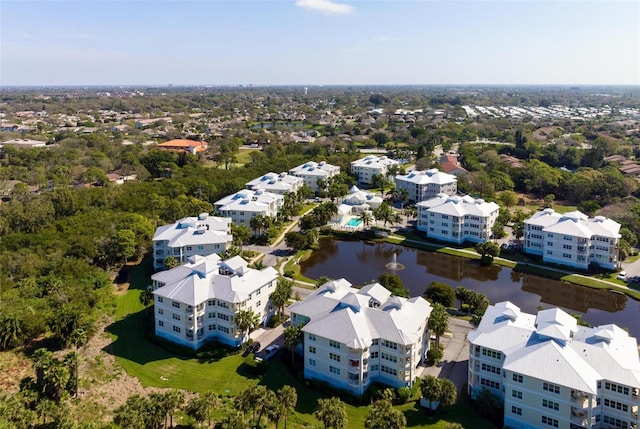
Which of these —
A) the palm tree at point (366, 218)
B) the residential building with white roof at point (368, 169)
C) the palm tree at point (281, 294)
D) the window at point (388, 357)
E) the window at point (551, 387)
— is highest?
the residential building with white roof at point (368, 169)

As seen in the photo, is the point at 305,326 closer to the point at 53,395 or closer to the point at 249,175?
the point at 53,395

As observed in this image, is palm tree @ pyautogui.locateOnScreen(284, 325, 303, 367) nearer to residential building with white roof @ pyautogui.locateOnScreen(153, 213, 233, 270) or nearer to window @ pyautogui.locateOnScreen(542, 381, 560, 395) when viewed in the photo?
window @ pyautogui.locateOnScreen(542, 381, 560, 395)

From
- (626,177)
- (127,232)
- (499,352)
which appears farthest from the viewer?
(626,177)

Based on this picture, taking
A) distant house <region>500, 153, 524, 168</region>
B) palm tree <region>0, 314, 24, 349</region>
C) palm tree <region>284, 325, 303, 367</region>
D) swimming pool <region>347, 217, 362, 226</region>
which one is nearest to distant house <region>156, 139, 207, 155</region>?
swimming pool <region>347, 217, 362, 226</region>

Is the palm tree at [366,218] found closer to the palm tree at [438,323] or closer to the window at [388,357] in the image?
the palm tree at [438,323]

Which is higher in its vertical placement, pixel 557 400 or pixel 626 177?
pixel 626 177

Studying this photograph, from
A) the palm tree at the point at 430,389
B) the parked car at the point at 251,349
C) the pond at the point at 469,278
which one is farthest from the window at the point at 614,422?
the parked car at the point at 251,349

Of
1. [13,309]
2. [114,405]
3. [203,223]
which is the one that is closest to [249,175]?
[203,223]
